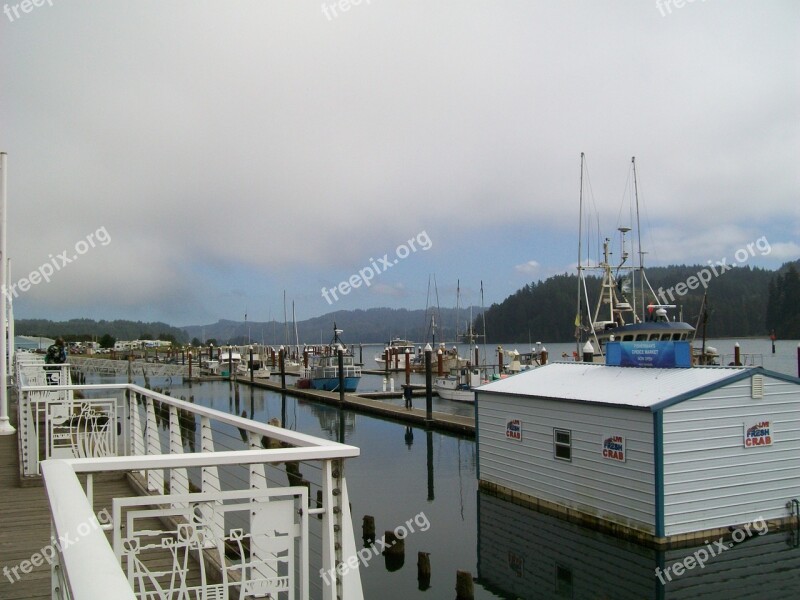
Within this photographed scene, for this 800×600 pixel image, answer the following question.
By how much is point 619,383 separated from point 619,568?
3.96 meters

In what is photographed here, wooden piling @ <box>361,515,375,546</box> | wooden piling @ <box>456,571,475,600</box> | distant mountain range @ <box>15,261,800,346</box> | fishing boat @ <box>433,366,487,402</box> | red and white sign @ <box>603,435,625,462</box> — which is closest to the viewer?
wooden piling @ <box>456,571,475,600</box>

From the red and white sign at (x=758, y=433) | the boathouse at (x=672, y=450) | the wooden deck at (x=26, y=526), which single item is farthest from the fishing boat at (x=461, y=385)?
the wooden deck at (x=26, y=526)

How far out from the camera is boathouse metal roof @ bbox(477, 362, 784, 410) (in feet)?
43.5

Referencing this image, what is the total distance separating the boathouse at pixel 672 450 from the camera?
12.9m

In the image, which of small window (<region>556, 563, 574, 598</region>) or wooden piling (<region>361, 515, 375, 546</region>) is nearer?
small window (<region>556, 563, 574, 598</region>)

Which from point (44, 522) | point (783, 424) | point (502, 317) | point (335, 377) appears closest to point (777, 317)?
point (502, 317)

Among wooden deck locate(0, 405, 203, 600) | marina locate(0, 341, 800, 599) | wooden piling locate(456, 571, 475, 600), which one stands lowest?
marina locate(0, 341, 800, 599)

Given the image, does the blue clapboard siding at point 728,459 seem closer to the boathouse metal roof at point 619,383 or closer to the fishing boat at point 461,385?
the boathouse metal roof at point 619,383

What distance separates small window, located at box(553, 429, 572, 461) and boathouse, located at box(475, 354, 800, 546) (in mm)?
34

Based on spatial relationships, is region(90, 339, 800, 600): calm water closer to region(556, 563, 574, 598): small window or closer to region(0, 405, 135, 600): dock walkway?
region(556, 563, 574, 598): small window

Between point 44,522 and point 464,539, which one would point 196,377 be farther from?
A: point 44,522

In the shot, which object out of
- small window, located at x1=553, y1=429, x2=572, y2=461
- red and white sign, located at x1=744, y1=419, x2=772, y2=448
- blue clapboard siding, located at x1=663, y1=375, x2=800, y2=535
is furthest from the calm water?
red and white sign, located at x1=744, y1=419, x2=772, y2=448

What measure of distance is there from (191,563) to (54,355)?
1811cm

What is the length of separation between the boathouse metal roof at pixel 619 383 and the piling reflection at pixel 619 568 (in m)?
2.76
